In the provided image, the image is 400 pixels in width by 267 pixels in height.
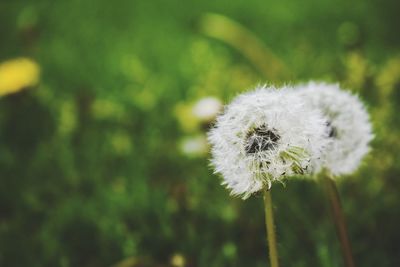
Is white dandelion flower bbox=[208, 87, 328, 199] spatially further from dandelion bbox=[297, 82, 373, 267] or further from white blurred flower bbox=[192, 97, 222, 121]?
white blurred flower bbox=[192, 97, 222, 121]

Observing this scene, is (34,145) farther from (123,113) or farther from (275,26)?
(275,26)

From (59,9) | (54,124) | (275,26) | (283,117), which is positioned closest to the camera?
(283,117)

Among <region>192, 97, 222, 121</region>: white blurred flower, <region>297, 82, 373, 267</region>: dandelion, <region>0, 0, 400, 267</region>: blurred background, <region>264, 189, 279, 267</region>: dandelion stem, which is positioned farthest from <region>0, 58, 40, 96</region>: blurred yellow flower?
<region>264, 189, 279, 267</region>: dandelion stem

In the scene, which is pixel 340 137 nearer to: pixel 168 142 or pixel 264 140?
pixel 264 140

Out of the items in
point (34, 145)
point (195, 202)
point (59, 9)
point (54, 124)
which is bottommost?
point (195, 202)

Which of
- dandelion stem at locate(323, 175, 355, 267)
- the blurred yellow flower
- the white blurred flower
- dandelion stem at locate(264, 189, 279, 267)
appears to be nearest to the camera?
dandelion stem at locate(264, 189, 279, 267)

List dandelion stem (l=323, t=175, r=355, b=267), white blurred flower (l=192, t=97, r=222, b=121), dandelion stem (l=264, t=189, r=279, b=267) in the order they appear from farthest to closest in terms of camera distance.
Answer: white blurred flower (l=192, t=97, r=222, b=121)
dandelion stem (l=323, t=175, r=355, b=267)
dandelion stem (l=264, t=189, r=279, b=267)

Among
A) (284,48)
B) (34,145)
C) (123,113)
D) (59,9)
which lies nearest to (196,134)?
(123,113)

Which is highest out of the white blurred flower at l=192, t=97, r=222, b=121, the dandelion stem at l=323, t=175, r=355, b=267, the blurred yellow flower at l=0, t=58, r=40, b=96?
the blurred yellow flower at l=0, t=58, r=40, b=96
